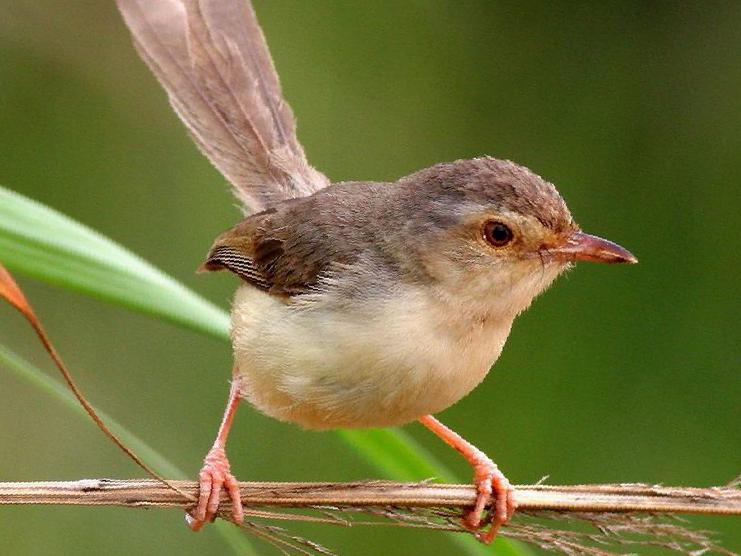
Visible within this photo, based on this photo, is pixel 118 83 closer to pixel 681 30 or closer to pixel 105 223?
pixel 105 223

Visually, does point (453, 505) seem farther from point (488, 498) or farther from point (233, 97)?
point (233, 97)

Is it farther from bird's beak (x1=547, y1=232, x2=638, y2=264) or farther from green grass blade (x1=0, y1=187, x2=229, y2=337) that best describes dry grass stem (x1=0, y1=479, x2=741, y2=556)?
bird's beak (x1=547, y1=232, x2=638, y2=264)

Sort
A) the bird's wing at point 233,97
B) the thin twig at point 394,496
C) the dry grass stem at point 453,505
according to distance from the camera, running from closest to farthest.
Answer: the dry grass stem at point 453,505 < the thin twig at point 394,496 < the bird's wing at point 233,97

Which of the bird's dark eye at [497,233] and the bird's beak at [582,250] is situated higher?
the bird's beak at [582,250]

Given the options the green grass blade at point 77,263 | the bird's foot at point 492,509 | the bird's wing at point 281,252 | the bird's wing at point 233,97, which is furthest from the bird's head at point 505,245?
the bird's wing at point 233,97

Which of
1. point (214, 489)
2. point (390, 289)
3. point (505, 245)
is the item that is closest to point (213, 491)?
point (214, 489)

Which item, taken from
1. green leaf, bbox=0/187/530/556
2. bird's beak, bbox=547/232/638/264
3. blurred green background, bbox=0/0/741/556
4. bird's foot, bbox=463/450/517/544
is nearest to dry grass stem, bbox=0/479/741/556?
bird's foot, bbox=463/450/517/544

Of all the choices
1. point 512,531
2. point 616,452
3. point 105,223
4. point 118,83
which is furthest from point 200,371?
point 512,531

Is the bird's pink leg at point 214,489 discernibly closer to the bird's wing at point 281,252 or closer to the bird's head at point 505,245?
the bird's wing at point 281,252
